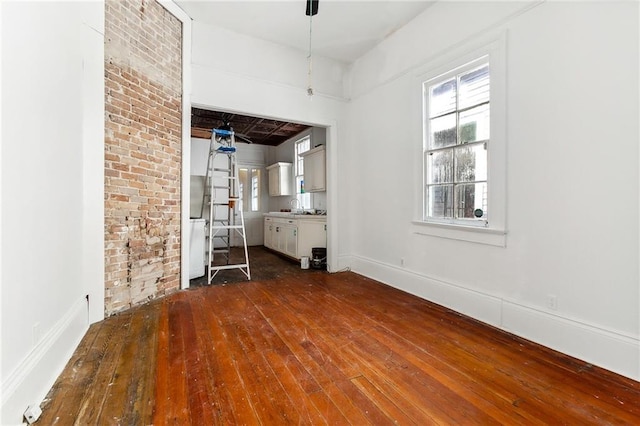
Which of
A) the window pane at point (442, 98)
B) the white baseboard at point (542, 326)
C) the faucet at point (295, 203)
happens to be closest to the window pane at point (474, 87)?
A: the window pane at point (442, 98)

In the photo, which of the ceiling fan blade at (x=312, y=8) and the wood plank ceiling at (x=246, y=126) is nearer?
the ceiling fan blade at (x=312, y=8)

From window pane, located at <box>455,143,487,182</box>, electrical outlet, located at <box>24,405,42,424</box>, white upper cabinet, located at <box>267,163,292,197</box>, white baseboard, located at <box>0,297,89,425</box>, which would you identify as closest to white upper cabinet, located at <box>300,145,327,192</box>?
white upper cabinet, located at <box>267,163,292,197</box>

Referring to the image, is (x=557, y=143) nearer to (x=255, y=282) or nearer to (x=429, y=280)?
(x=429, y=280)

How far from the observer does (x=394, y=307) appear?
10.4 feet

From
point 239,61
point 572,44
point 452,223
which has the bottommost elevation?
point 452,223

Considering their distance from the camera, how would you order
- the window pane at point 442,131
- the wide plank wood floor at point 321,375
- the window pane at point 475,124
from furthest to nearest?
the window pane at point 442,131 → the window pane at point 475,124 → the wide plank wood floor at point 321,375

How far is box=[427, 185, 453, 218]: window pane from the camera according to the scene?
10.6 feet

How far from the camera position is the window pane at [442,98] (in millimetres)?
3186

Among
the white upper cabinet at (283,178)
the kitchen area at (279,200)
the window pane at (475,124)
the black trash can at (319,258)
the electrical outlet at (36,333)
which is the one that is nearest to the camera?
the electrical outlet at (36,333)

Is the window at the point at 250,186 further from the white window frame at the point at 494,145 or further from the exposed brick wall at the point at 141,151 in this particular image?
the white window frame at the point at 494,145

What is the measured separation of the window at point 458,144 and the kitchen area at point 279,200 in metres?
2.34

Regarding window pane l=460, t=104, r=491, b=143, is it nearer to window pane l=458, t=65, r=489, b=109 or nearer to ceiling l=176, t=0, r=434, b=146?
window pane l=458, t=65, r=489, b=109

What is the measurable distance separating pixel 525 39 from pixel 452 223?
1.79m

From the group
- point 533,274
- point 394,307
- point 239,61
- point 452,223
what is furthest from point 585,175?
point 239,61
